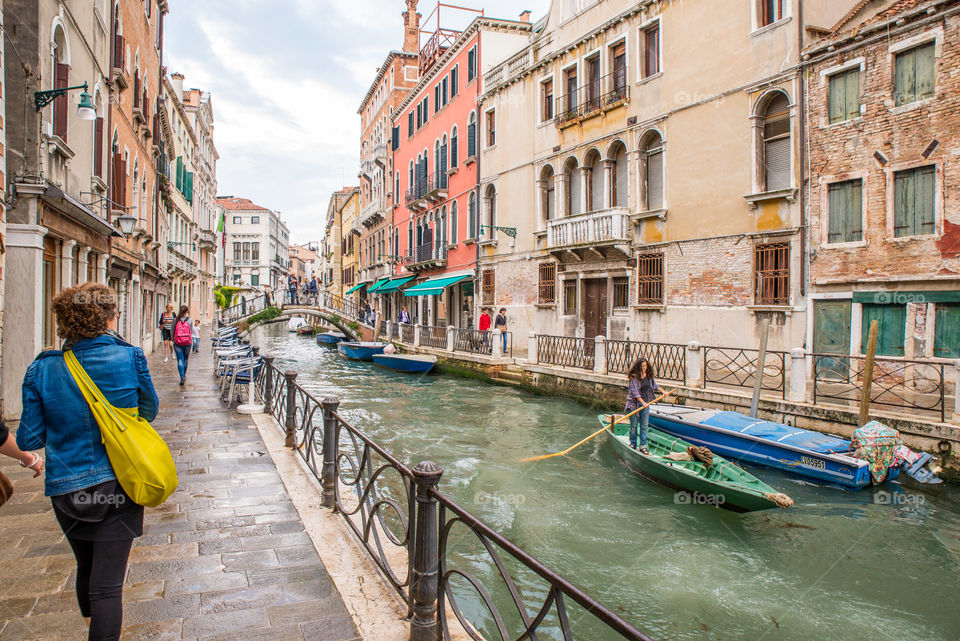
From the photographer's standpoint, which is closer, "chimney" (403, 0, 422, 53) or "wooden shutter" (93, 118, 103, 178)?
Result: "wooden shutter" (93, 118, 103, 178)

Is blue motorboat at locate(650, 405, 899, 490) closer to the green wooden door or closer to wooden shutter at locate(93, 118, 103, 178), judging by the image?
the green wooden door

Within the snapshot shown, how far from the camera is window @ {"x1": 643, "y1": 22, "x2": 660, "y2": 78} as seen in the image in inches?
584

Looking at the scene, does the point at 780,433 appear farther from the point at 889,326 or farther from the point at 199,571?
the point at 199,571

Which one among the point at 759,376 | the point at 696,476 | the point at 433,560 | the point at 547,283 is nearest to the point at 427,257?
the point at 547,283

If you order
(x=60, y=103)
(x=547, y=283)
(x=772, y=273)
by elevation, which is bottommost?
(x=772, y=273)

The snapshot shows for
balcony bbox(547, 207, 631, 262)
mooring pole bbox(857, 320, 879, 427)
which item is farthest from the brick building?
balcony bbox(547, 207, 631, 262)

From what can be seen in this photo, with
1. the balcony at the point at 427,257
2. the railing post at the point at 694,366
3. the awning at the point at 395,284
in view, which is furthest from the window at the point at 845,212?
the awning at the point at 395,284

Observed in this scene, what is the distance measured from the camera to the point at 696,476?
7.09 m

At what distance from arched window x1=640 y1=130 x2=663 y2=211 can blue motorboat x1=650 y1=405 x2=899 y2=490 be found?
6.43m

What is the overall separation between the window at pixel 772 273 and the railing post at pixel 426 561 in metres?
10.6

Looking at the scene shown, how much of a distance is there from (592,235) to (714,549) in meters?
10.6

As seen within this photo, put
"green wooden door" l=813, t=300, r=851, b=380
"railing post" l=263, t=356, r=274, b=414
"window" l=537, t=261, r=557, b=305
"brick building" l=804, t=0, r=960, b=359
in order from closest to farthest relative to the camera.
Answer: "railing post" l=263, t=356, r=274, b=414
"brick building" l=804, t=0, r=960, b=359
"green wooden door" l=813, t=300, r=851, b=380
"window" l=537, t=261, r=557, b=305

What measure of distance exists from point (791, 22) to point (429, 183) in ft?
56.8

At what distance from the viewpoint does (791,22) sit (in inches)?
452
